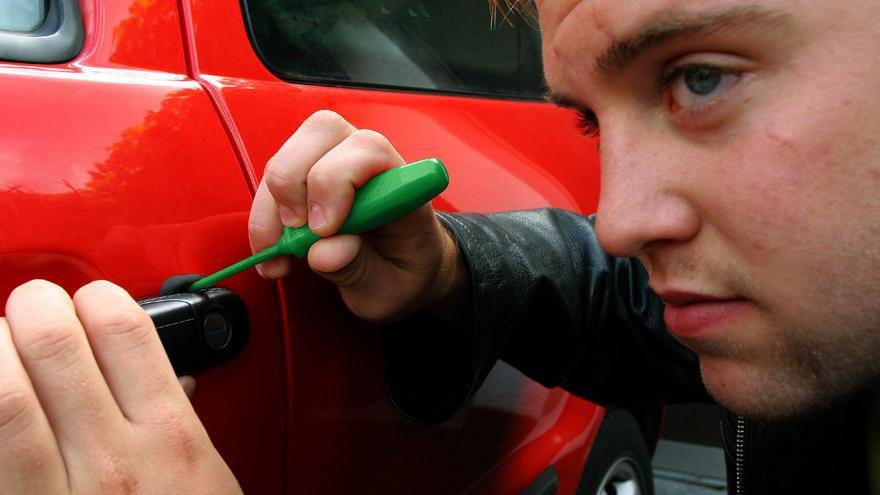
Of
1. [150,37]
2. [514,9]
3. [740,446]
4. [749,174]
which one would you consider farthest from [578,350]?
[150,37]

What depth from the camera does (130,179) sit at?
878mm

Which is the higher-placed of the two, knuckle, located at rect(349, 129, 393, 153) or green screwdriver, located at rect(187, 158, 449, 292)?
knuckle, located at rect(349, 129, 393, 153)

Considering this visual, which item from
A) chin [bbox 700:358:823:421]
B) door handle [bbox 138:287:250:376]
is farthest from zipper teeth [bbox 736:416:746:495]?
door handle [bbox 138:287:250:376]

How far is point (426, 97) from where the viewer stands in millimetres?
1456

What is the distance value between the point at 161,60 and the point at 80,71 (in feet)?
0.39

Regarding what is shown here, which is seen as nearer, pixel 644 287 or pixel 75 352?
pixel 75 352

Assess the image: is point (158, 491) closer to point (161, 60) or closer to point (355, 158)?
point (355, 158)

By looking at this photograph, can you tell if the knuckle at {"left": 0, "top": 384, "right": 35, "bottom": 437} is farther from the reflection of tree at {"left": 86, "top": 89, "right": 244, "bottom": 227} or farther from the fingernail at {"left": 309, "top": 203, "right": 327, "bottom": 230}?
the fingernail at {"left": 309, "top": 203, "right": 327, "bottom": 230}

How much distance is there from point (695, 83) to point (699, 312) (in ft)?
0.97

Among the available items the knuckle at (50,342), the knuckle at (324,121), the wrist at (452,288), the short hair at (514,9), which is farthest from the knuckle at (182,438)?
the short hair at (514,9)

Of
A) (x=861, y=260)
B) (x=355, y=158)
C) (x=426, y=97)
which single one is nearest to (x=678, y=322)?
(x=861, y=260)

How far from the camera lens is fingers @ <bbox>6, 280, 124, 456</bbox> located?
0.67 m

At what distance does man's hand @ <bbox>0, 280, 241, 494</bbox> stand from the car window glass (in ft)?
1.27

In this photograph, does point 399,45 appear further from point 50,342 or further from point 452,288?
point 50,342
